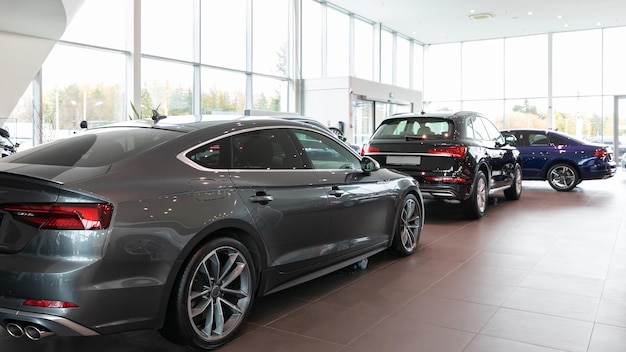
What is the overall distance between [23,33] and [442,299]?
908cm

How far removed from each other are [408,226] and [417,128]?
2.48 m

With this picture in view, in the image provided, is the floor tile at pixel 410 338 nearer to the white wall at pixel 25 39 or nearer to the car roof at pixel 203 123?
the car roof at pixel 203 123

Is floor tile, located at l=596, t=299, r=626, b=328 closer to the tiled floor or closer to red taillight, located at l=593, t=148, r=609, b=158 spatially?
the tiled floor

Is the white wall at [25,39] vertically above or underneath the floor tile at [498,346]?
above

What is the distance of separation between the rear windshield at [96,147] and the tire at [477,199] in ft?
17.0

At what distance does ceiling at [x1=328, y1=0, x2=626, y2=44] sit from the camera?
1792cm

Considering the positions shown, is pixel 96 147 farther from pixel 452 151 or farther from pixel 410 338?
pixel 452 151

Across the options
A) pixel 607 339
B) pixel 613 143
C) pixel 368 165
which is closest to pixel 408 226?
pixel 368 165

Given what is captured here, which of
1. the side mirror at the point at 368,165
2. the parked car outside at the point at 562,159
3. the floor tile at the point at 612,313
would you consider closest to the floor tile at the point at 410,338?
the floor tile at the point at 612,313

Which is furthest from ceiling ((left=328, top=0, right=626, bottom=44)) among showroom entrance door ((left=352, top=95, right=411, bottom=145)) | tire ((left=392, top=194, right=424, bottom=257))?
tire ((left=392, top=194, right=424, bottom=257))

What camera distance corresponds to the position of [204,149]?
10.4 feet

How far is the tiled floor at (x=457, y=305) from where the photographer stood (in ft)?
10.3

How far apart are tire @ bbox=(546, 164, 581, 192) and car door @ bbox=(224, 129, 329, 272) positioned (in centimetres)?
924

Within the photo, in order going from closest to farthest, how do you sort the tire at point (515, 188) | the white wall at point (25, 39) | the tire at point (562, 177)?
the white wall at point (25, 39) → the tire at point (515, 188) → the tire at point (562, 177)
